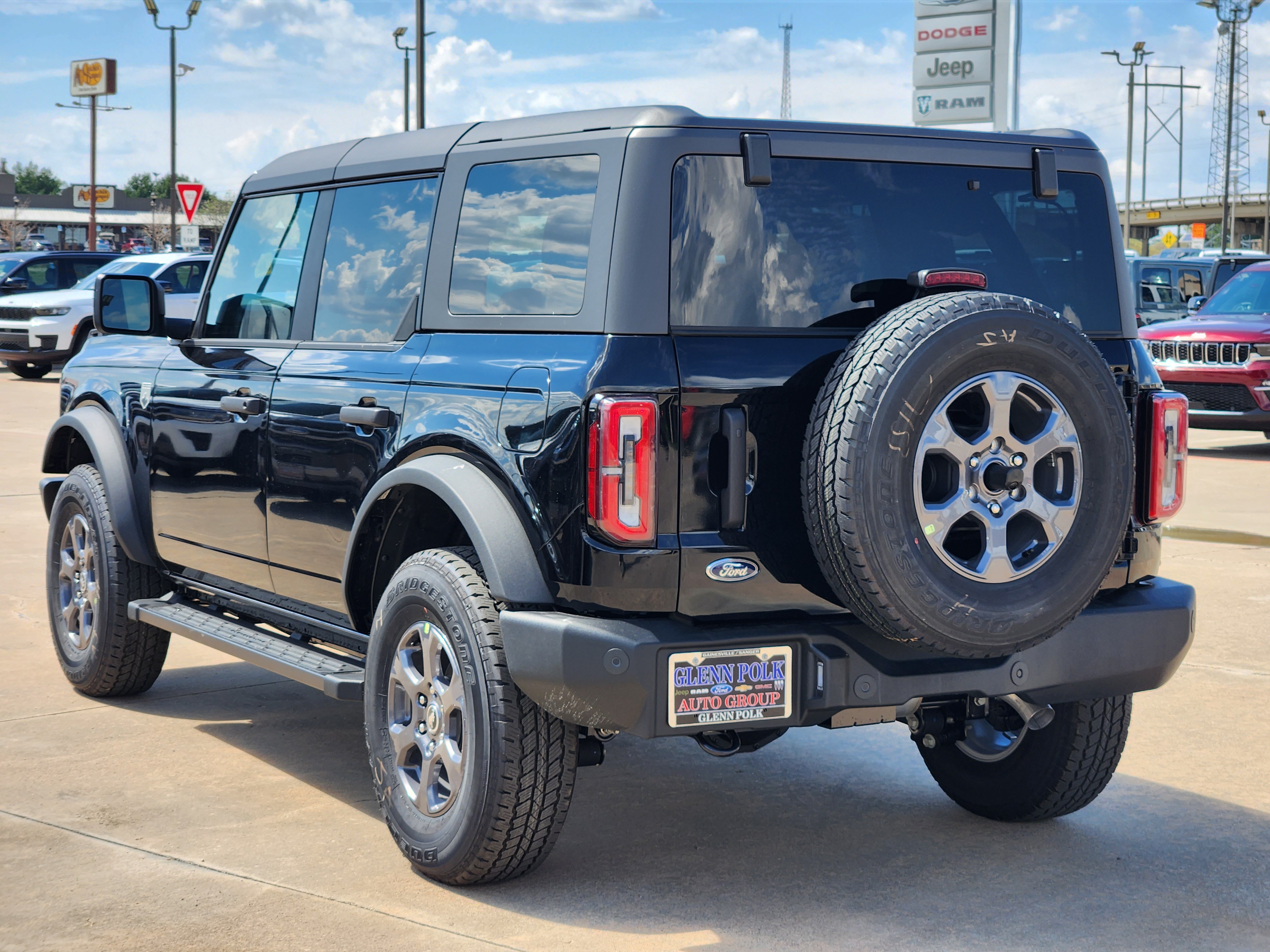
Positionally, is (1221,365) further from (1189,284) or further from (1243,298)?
(1189,284)

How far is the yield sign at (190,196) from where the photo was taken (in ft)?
97.8

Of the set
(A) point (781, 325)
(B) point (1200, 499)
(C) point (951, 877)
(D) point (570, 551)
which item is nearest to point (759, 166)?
(A) point (781, 325)

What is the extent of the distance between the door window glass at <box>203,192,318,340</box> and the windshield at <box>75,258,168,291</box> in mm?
15199

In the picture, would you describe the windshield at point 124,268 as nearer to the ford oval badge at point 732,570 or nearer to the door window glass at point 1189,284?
the door window glass at point 1189,284

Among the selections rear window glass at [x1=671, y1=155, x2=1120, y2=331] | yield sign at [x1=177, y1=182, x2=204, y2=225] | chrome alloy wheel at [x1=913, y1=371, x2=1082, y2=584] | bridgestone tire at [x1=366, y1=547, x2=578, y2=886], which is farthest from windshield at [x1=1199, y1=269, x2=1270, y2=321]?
yield sign at [x1=177, y1=182, x2=204, y2=225]

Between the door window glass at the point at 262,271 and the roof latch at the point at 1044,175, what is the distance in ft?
7.62

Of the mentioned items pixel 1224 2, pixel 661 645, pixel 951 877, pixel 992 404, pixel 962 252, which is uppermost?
pixel 1224 2

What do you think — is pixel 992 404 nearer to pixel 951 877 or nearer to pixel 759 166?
pixel 759 166

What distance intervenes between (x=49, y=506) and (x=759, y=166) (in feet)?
12.8

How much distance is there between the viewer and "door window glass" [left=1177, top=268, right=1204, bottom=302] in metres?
21.9

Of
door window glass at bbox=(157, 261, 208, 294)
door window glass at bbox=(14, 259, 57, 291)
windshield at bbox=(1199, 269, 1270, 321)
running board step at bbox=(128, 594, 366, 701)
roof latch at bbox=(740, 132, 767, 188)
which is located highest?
door window glass at bbox=(14, 259, 57, 291)

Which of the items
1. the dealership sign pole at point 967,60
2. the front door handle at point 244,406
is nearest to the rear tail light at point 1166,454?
the front door handle at point 244,406

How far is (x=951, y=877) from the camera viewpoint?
4.23 m

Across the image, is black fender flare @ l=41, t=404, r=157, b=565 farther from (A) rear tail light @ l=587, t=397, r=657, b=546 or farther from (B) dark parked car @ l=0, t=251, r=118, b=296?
(B) dark parked car @ l=0, t=251, r=118, b=296
